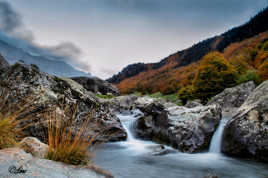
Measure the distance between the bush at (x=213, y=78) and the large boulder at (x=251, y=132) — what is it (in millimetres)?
10889

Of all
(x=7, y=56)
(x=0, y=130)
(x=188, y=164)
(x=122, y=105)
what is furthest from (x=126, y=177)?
(x=7, y=56)

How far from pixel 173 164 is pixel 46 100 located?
408 centimetres

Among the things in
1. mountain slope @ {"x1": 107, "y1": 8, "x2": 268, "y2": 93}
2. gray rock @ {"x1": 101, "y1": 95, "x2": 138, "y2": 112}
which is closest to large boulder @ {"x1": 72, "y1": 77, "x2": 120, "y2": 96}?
gray rock @ {"x1": 101, "y1": 95, "x2": 138, "y2": 112}

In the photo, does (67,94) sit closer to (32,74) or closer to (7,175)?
(32,74)

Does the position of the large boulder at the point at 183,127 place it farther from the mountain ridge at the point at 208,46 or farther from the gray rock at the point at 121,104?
the mountain ridge at the point at 208,46

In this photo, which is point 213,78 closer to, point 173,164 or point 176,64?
point 173,164

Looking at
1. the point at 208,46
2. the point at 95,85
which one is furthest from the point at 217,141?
the point at 208,46

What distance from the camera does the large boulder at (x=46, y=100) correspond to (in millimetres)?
4668

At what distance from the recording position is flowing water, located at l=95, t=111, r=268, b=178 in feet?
13.4

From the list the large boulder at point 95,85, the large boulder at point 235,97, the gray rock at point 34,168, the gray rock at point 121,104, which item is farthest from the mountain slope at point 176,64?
the gray rock at point 34,168

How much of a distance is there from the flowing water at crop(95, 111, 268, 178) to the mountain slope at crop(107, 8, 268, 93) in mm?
22622

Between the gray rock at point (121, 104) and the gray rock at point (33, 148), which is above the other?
the gray rock at point (121, 104)

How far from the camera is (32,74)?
541 centimetres

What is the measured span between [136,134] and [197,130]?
2814 millimetres
